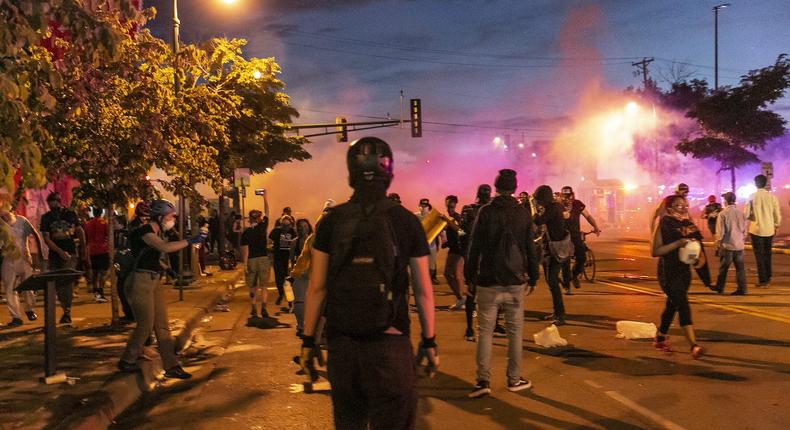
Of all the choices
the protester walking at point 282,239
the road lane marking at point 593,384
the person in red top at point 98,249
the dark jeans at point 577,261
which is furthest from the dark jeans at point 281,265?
the road lane marking at point 593,384

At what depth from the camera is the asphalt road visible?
5.39 m

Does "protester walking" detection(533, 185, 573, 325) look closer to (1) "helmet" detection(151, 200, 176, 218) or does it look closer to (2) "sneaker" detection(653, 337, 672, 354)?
(2) "sneaker" detection(653, 337, 672, 354)

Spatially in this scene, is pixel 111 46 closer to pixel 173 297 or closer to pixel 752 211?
pixel 173 297

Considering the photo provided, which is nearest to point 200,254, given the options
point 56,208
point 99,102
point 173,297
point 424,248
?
point 173,297

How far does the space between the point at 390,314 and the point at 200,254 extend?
661 inches

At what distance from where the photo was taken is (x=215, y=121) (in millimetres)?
10758

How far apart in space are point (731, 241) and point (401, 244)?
10773mm

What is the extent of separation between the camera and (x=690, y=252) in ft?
22.9

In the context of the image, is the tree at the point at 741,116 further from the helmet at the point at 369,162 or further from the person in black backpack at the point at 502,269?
the helmet at the point at 369,162

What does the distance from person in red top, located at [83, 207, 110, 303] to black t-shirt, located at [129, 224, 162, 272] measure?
6.19 meters

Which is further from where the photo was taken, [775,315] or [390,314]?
[775,315]

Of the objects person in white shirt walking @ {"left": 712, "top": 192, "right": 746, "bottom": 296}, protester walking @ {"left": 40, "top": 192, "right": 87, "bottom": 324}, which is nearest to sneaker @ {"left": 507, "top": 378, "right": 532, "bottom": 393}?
protester walking @ {"left": 40, "top": 192, "right": 87, "bottom": 324}

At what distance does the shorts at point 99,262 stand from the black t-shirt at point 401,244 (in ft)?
35.2

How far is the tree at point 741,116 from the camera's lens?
2891 centimetres
